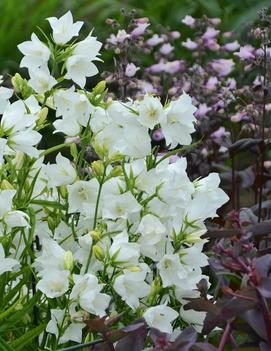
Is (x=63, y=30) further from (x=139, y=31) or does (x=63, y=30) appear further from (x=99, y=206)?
(x=139, y=31)

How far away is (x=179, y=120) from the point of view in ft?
6.84

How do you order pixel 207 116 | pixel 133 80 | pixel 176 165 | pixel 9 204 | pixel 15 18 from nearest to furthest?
pixel 9 204, pixel 176 165, pixel 133 80, pixel 207 116, pixel 15 18

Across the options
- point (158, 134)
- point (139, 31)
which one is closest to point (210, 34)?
point (158, 134)

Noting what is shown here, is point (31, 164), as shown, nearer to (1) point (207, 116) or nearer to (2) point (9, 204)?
(2) point (9, 204)

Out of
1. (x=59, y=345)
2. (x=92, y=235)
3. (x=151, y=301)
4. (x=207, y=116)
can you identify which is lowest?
(x=207, y=116)

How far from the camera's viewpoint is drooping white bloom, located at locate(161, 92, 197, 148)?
6.79ft

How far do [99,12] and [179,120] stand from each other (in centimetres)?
435

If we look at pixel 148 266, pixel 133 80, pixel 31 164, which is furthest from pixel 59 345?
pixel 133 80

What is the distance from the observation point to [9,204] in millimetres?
2037

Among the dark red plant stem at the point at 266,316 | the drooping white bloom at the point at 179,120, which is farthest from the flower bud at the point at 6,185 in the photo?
the dark red plant stem at the point at 266,316

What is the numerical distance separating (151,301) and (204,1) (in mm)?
4502

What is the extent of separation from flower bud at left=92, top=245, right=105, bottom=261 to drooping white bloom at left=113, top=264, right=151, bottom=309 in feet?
0.17

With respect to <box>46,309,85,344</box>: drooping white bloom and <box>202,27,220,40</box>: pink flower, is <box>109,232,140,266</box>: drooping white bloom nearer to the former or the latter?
<box>46,309,85,344</box>: drooping white bloom

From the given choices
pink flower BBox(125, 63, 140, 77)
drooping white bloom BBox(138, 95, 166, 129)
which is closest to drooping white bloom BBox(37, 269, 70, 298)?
drooping white bloom BBox(138, 95, 166, 129)
